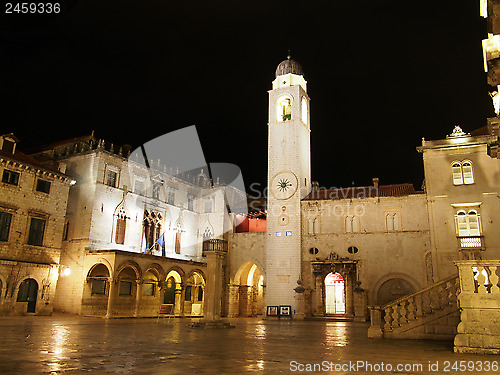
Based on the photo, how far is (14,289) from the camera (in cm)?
2505

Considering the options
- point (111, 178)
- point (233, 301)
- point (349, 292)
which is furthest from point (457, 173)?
point (111, 178)

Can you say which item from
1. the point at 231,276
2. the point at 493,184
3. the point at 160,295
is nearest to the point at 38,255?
the point at 160,295

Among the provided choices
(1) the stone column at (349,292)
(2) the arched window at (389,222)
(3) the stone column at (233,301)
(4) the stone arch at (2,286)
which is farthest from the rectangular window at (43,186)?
(2) the arched window at (389,222)

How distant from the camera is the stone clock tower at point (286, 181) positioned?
33.6 meters

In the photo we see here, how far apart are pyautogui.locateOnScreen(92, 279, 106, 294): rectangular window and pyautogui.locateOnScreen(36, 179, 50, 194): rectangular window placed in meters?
6.96

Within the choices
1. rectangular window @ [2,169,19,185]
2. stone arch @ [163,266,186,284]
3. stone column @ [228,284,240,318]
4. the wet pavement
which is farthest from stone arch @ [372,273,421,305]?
rectangular window @ [2,169,19,185]

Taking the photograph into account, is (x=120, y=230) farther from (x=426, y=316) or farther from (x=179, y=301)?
(x=426, y=316)

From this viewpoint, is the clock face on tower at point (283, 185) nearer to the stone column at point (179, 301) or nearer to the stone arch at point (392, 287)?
the stone arch at point (392, 287)

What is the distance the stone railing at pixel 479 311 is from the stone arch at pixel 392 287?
2134 cm

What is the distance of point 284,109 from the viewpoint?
37.9 metres

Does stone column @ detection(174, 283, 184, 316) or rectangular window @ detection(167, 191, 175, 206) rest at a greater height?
rectangular window @ detection(167, 191, 175, 206)

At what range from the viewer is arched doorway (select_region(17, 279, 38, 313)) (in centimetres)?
2575

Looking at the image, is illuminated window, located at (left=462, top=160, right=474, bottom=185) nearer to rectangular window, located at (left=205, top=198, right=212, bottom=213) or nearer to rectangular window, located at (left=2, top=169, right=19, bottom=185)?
rectangular window, located at (left=205, top=198, right=212, bottom=213)

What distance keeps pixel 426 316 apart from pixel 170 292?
2593 centimetres
